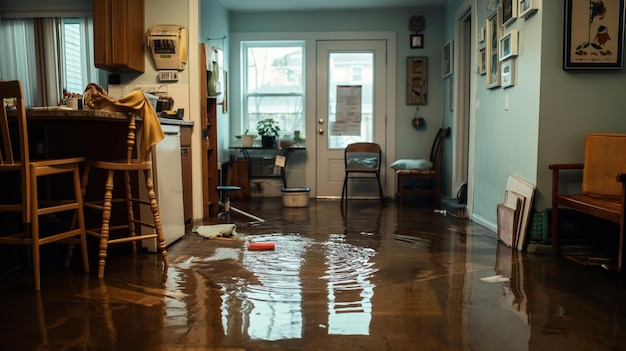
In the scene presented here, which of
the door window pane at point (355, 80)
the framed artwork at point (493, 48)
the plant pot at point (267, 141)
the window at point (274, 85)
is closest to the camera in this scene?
the framed artwork at point (493, 48)

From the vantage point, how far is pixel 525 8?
11.1 ft

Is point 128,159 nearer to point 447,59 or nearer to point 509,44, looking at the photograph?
point 509,44

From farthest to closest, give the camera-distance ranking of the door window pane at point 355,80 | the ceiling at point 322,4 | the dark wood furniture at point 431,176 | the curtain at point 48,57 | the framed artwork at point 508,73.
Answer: the door window pane at point 355,80 → the ceiling at point 322,4 → the dark wood furniture at point 431,176 → the curtain at point 48,57 → the framed artwork at point 508,73

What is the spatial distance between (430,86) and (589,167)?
3541 millimetres

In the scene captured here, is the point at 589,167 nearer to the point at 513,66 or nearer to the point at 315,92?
the point at 513,66

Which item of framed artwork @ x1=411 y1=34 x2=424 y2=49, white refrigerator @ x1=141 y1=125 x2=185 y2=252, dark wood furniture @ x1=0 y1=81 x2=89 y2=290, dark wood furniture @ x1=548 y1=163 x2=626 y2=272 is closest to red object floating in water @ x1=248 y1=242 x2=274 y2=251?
white refrigerator @ x1=141 y1=125 x2=185 y2=252

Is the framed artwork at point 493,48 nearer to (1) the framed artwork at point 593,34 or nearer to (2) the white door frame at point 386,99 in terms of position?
(1) the framed artwork at point 593,34

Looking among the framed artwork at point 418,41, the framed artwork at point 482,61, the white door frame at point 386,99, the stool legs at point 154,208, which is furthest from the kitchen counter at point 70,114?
the framed artwork at point 418,41

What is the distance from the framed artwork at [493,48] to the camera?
3943 mm

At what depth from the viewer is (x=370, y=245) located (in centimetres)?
350

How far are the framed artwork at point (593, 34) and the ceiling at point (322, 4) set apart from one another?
308 centimetres

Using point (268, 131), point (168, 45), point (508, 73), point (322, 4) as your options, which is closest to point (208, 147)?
point (168, 45)

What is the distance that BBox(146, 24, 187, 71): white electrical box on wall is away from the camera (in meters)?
4.53

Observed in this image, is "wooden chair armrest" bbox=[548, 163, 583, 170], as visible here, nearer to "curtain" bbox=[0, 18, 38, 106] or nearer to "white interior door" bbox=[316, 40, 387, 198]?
"white interior door" bbox=[316, 40, 387, 198]
